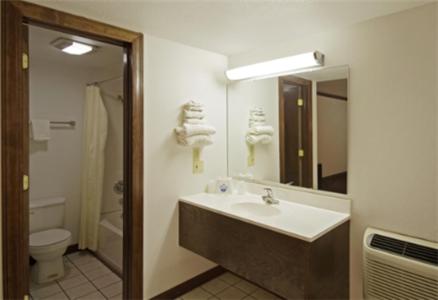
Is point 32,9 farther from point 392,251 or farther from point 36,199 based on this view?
point 392,251

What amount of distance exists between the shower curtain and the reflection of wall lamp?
1.55 metres

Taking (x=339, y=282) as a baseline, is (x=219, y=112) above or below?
above

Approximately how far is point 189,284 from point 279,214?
1089mm

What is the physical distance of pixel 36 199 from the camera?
9.40 feet

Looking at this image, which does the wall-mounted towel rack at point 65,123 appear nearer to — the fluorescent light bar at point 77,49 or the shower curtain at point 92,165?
the shower curtain at point 92,165

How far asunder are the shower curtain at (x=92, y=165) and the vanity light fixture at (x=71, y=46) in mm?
584

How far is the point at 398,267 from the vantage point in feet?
4.86

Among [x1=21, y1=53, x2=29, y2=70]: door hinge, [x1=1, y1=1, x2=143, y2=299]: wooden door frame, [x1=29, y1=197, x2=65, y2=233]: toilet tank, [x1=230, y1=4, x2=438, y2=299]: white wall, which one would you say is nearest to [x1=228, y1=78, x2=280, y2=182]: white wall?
[x1=230, y1=4, x2=438, y2=299]: white wall

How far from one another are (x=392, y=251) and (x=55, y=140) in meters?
3.16

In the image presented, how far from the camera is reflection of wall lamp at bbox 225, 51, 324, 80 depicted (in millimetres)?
1910

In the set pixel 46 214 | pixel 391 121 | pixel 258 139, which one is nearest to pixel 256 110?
pixel 258 139

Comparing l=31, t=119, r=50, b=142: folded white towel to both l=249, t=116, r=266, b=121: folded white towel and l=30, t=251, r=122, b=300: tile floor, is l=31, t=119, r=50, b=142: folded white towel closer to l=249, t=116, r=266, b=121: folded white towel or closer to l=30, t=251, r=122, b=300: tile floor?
l=30, t=251, r=122, b=300: tile floor

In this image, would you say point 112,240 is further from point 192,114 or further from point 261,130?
point 261,130

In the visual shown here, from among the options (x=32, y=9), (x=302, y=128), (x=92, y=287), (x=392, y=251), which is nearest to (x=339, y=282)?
(x=392, y=251)
